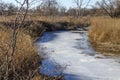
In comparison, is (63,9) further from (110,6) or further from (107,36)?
(107,36)

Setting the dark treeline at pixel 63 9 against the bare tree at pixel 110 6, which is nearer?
the dark treeline at pixel 63 9

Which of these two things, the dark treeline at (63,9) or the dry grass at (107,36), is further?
the dry grass at (107,36)

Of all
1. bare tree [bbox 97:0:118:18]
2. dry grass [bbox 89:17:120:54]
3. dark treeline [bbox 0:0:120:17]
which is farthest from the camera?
bare tree [bbox 97:0:118:18]

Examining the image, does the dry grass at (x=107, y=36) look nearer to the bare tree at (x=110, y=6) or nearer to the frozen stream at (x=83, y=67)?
the frozen stream at (x=83, y=67)

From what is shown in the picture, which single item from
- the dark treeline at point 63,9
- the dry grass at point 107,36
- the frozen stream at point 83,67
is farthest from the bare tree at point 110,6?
the frozen stream at point 83,67

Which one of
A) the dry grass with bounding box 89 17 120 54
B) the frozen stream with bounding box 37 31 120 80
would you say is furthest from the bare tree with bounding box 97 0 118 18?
the frozen stream with bounding box 37 31 120 80

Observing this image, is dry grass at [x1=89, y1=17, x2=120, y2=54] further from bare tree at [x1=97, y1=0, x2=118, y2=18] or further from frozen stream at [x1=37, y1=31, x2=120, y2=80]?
bare tree at [x1=97, y1=0, x2=118, y2=18]

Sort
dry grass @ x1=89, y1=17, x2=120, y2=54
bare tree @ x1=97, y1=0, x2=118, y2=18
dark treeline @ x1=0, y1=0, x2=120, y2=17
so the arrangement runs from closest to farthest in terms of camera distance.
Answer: dark treeline @ x1=0, y1=0, x2=120, y2=17
dry grass @ x1=89, y1=17, x2=120, y2=54
bare tree @ x1=97, y1=0, x2=118, y2=18

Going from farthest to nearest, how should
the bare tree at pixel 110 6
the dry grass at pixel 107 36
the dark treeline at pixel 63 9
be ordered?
the bare tree at pixel 110 6 → the dry grass at pixel 107 36 → the dark treeline at pixel 63 9

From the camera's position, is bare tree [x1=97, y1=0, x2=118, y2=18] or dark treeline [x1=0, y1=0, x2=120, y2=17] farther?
bare tree [x1=97, y1=0, x2=118, y2=18]

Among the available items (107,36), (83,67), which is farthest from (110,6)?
(83,67)

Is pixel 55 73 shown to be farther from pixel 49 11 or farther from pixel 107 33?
pixel 49 11

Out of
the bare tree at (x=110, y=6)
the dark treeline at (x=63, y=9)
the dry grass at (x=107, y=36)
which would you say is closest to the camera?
the dark treeline at (x=63, y=9)

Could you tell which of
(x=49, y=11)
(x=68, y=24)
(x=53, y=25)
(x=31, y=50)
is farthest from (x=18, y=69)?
(x=49, y=11)
